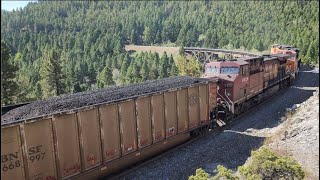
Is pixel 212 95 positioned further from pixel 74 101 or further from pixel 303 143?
pixel 74 101

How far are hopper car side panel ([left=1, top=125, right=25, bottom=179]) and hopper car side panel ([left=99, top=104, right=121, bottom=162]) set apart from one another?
366cm

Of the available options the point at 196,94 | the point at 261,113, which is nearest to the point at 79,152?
the point at 196,94

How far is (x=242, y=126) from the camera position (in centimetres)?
2291

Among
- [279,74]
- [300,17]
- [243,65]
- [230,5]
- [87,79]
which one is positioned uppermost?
[230,5]

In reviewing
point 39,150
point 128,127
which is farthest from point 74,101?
point 39,150

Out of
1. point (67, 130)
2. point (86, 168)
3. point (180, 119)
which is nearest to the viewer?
point (67, 130)

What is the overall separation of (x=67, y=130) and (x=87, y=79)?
210ft

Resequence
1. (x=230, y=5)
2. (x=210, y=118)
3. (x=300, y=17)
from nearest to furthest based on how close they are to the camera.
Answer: (x=210, y=118), (x=300, y=17), (x=230, y=5)

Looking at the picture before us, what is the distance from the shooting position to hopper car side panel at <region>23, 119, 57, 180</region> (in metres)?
10.8

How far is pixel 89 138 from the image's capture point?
1302 centimetres

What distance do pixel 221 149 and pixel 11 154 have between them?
11483 mm

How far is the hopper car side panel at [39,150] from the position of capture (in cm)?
1084

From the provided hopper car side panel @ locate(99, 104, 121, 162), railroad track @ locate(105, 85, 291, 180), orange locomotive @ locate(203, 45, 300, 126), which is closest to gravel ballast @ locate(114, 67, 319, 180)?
railroad track @ locate(105, 85, 291, 180)

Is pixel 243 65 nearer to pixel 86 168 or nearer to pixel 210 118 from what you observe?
pixel 210 118
